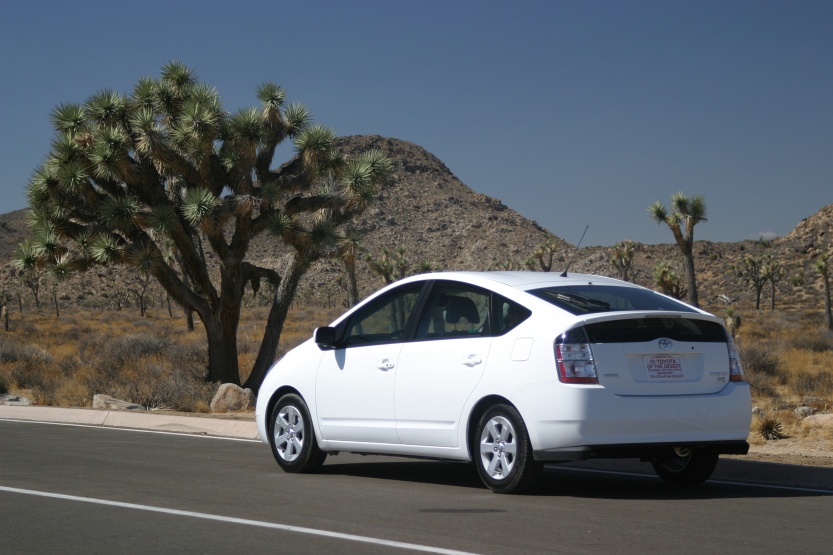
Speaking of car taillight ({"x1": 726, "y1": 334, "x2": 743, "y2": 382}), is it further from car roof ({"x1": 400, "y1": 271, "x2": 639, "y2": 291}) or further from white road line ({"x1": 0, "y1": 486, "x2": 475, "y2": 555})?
white road line ({"x1": 0, "y1": 486, "x2": 475, "y2": 555})

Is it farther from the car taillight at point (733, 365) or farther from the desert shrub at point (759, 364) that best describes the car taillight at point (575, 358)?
the desert shrub at point (759, 364)

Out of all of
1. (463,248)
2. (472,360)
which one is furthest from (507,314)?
(463,248)

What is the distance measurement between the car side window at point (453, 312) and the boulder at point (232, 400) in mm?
11130

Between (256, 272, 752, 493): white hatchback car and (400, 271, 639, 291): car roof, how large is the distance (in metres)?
0.02

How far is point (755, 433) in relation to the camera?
1446 cm

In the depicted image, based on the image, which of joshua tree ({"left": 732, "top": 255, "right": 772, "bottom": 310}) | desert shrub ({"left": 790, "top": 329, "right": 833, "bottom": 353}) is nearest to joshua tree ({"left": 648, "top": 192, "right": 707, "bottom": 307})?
desert shrub ({"left": 790, "top": 329, "right": 833, "bottom": 353})

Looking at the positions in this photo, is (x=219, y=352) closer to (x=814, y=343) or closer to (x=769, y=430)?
(x=769, y=430)

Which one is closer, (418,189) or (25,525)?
(25,525)

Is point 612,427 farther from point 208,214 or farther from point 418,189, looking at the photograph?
point 418,189

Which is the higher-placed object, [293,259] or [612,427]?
[293,259]

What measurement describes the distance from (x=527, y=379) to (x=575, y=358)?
0.41 m

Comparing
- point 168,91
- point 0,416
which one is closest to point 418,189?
point 168,91

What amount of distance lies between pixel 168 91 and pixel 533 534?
2112 cm

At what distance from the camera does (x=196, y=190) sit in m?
23.9
